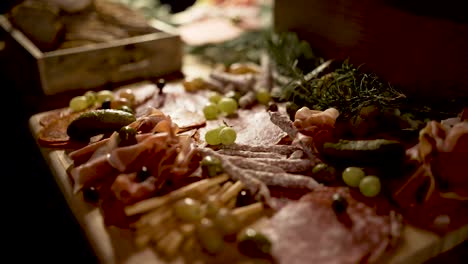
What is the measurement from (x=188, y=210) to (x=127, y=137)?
12.7 inches

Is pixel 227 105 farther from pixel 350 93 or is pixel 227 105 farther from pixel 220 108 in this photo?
pixel 350 93

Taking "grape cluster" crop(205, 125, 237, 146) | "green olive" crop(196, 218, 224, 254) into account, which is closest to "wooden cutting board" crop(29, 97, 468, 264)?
"green olive" crop(196, 218, 224, 254)

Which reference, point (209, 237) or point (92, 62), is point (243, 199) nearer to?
point (209, 237)

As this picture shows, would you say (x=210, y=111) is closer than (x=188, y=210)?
No

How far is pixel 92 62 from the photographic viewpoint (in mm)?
1983

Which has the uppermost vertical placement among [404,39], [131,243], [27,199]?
[404,39]

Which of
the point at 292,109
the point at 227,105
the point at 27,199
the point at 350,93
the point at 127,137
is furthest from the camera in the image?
the point at 27,199

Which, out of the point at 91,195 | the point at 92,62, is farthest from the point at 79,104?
the point at 91,195

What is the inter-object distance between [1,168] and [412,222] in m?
1.73

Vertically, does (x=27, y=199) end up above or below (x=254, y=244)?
below

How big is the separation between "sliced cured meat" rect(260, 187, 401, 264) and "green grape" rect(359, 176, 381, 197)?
0.03 m

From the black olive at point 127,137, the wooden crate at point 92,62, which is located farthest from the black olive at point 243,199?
the wooden crate at point 92,62

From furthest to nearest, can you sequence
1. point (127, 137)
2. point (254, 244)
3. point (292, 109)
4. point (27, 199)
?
1. point (27, 199)
2. point (292, 109)
3. point (127, 137)
4. point (254, 244)

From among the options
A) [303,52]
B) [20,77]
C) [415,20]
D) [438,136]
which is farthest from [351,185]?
[20,77]
